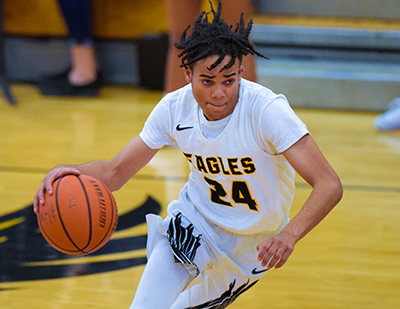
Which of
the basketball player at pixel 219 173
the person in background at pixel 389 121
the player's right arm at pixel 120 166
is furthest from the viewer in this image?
the person in background at pixel 389 121

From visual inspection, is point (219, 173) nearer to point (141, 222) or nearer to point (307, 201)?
point (307, 201)

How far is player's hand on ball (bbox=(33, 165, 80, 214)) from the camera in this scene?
1.70m

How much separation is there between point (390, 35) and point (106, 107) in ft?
7.89

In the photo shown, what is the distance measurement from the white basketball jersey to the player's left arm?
4 centimetres

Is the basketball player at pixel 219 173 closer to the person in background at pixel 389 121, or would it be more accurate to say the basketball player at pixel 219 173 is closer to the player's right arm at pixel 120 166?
the player's right arm at pixel 120 166

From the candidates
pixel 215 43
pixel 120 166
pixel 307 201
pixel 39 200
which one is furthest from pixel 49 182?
pixel 307 201

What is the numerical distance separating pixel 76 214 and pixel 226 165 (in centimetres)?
46

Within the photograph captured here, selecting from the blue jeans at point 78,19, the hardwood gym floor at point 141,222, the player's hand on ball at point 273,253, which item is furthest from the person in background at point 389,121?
the player's hand on ball at point 273,253

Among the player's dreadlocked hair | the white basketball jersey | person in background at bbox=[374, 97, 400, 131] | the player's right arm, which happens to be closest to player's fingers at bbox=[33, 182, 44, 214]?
the player's right arm

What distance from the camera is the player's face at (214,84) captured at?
1.56 m

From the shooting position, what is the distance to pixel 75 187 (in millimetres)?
1701

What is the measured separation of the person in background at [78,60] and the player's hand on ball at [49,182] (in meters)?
3.14

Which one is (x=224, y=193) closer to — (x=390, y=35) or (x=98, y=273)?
(x=98, y=273)

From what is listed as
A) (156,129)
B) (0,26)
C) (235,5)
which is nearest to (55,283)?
(156,129)
